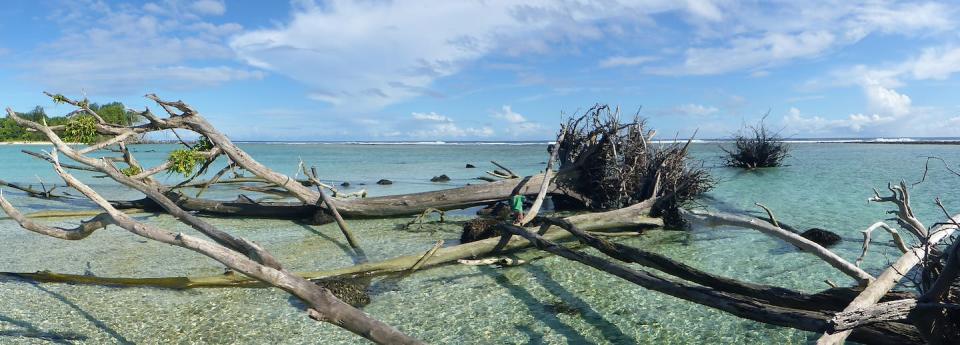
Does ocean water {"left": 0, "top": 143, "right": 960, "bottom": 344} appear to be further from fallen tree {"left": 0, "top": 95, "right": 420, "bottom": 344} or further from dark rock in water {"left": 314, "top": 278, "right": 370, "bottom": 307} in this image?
fallen tree {"left": 0, "top": 95, "right": 420, "bottom": 344}

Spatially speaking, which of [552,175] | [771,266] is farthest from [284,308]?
[552,175]

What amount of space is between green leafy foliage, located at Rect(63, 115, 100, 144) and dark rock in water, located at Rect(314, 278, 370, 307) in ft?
23.1

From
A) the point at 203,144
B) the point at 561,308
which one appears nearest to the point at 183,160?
the point at 203,144

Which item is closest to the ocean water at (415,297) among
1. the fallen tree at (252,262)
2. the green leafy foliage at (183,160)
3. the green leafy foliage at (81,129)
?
the fallen tree at (252,262)

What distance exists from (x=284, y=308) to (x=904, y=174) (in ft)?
99.1

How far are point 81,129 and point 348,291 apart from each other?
302 inches

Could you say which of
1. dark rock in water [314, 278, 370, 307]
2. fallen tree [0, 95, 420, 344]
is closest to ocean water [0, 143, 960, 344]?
dark rock in water [314, 278, 370, 307]

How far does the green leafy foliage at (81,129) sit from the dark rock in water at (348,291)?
277 inches

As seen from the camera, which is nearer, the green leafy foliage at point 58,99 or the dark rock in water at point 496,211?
the green leafy foliage at point 58,99

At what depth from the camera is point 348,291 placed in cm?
705

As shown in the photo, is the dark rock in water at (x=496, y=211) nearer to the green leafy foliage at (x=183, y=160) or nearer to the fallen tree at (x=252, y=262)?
the green leafy foliage at (x=183, y=160)

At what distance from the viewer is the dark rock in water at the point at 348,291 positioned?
6891mm

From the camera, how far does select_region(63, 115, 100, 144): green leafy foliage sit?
11.1 metres

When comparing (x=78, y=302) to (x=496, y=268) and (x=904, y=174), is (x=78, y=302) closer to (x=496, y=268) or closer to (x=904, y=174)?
(x=496, y=268)
